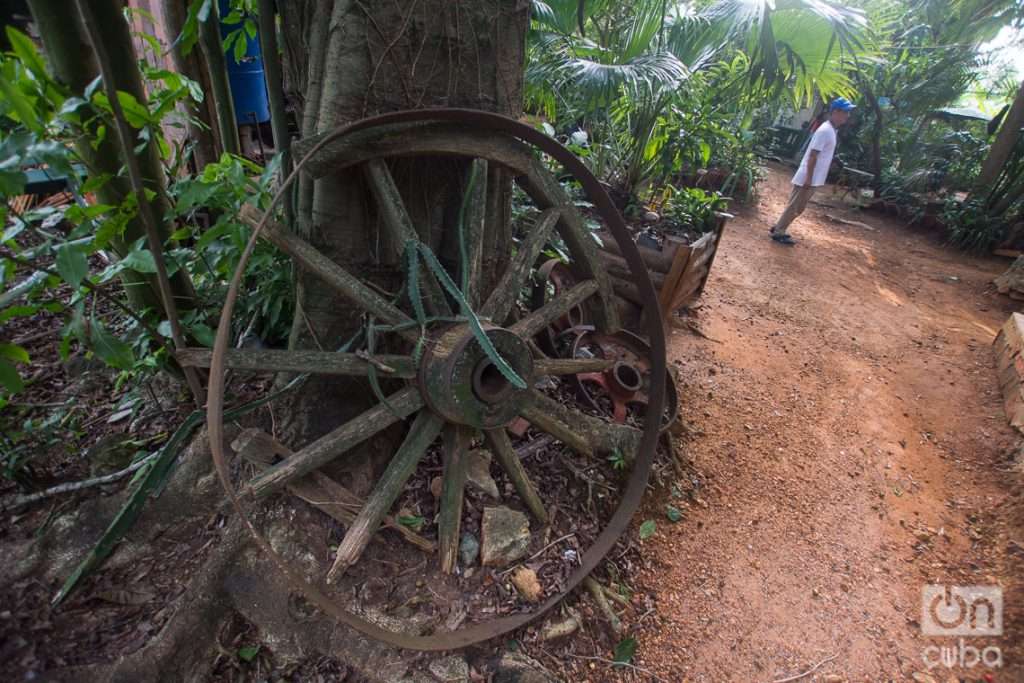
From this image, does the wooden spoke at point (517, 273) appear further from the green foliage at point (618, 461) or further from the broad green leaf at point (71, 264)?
the broad green leaf at point (71, 264)

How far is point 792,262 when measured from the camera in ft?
20.4

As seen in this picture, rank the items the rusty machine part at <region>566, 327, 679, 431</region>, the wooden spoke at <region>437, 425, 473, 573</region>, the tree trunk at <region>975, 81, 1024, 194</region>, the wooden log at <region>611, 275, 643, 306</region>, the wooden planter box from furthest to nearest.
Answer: the tree trunk at <region>975, 81, 1024, 194</region> < the wooden log at <region>611, 275, 643, 306</region> < the wooden planter box < the rusty machine part at <region>566, 327, 679, 431</region> < the wooden spoke at <region>437, 425, 473, 573</region>

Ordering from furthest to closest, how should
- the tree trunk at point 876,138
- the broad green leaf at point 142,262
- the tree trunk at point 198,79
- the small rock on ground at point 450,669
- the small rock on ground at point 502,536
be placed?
the tree trunk at point 876,138, the tree trunk at point 198,79, the small rock on ground at point 502,536, the small rock on ground at point 450,669, the broad green leaf at point 142,262

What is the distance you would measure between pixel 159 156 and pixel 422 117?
3.27 ft

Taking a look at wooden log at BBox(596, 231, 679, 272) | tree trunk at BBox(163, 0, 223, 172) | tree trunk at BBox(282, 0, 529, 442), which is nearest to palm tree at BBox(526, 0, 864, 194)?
A: wooden log at BBox(596, 231, 679, 272)

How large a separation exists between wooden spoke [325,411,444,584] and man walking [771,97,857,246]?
6.79 metres

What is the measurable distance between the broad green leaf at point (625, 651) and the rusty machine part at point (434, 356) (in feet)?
0.95

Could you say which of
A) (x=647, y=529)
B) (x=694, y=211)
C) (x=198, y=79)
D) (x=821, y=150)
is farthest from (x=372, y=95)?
(x=821, y=150)

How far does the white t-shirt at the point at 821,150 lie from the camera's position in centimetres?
637

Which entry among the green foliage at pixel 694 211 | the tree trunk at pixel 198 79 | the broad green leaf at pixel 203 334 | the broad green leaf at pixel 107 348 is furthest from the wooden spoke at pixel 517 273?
the green foliage at pixel 694 211

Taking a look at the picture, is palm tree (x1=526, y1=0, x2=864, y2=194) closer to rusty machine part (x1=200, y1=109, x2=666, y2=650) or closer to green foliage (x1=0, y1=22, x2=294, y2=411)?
rusty machine part (x1=200, y1=109, x2=666, y2=650)

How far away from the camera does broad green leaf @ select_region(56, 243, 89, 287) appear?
1206 millimetres

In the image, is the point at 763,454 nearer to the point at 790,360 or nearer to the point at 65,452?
the point at 790,360

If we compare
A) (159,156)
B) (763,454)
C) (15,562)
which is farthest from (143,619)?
(763,454)
